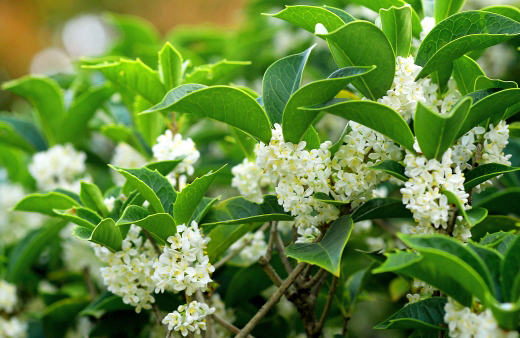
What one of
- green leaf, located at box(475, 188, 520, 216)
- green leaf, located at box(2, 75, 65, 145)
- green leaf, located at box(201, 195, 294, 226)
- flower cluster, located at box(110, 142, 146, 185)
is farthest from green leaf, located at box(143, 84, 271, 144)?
green leaf, located at box(2, 75, 65, 145)

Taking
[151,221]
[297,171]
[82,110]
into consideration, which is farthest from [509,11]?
[82,110]

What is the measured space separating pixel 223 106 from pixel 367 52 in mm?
323

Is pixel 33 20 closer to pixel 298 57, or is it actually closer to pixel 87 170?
pixel 87 170

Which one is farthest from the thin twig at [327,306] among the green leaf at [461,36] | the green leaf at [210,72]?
the green leaf at [210,72]

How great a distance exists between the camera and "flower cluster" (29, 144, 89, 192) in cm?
190

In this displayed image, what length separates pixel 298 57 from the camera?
109cm

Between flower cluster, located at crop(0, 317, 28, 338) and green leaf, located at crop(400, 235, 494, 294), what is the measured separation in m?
1.56

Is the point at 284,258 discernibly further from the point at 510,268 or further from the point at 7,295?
the point at 7,295

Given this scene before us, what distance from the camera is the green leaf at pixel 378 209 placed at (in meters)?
1.07

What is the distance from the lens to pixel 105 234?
109 centimetres

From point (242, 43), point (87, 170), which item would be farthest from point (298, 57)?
point (87, 170)

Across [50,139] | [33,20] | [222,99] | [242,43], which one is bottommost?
[33,20]

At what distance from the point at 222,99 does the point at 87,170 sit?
70.3 inches

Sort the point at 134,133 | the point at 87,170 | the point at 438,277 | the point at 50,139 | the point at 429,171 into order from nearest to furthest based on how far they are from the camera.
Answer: the point at 438,277 → the point at 429,171 → the point at 134,133 → the point at 50,139 → the point at 87,170
